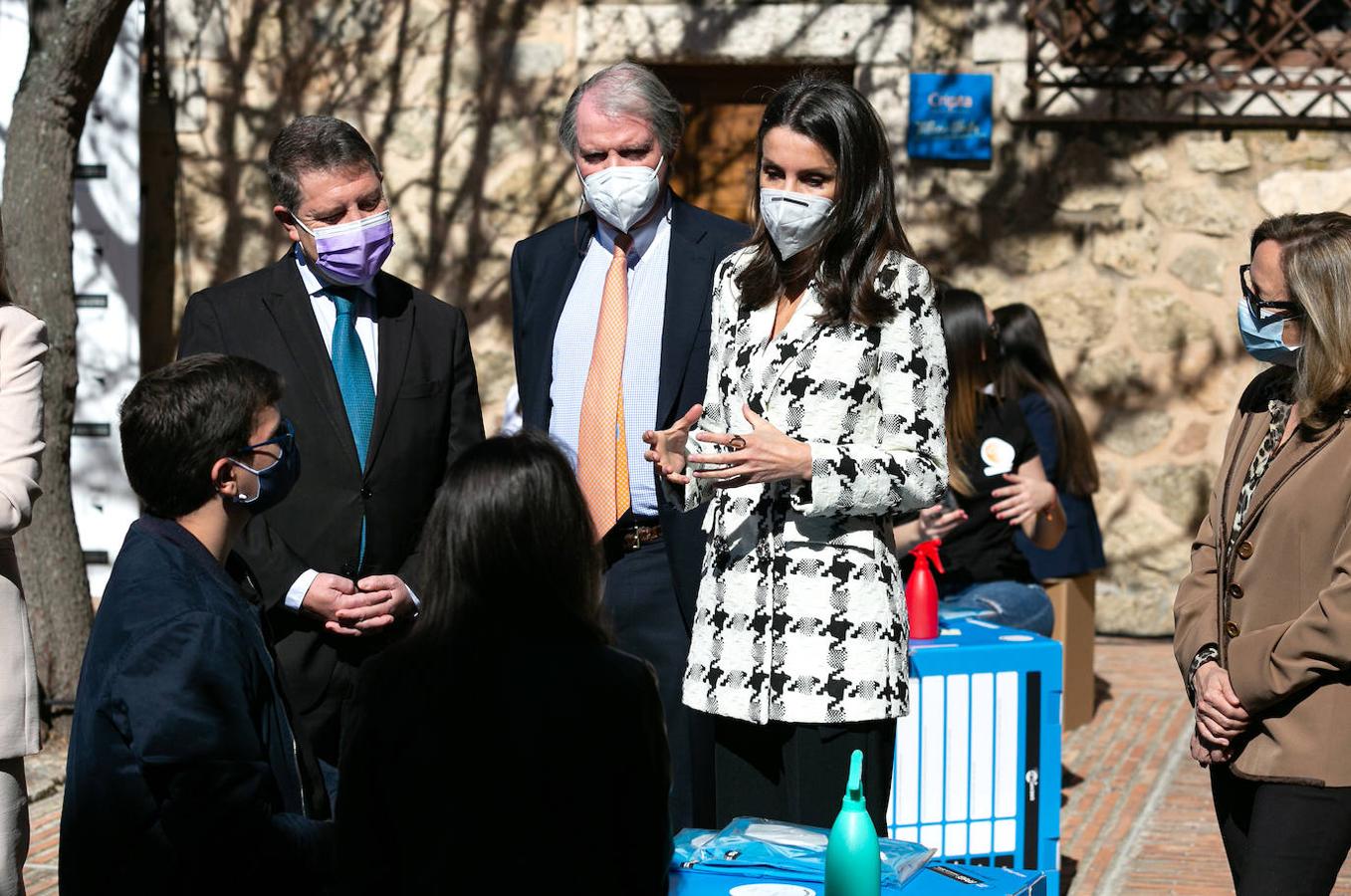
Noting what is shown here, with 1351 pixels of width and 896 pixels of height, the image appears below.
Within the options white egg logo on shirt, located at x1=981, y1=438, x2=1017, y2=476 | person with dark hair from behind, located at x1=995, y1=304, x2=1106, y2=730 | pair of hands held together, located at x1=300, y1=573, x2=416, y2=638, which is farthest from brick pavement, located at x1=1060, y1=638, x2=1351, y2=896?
pair of hands held together, located at x1=300, y1=573, x2=416, y2=638

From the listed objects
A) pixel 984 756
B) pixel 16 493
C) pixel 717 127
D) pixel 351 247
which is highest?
pixel 717 127

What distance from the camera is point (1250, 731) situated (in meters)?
3.12

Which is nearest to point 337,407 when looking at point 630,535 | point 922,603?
point 630,535

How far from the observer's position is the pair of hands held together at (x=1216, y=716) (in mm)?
3100

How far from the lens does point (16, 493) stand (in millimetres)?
3115

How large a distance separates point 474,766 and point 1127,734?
4.86 meters

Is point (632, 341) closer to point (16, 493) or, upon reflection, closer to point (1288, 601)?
point (16, 493)

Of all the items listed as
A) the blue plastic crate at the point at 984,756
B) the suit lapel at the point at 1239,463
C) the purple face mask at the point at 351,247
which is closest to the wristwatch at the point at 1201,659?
the suit lapel at the point at 1239,463

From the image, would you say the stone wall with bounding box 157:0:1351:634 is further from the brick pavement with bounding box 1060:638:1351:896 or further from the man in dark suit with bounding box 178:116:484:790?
the man in dark suit with bounding box 178:116:484:790

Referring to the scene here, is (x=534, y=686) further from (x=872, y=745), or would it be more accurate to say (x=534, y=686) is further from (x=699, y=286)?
(x=699, y=286)

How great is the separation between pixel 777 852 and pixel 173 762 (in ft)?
3.36

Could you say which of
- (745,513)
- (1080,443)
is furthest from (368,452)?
(1080,443)

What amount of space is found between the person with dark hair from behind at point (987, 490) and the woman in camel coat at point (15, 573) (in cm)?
285

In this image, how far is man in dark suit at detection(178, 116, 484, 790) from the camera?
3465 millimetres
